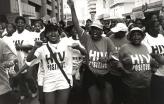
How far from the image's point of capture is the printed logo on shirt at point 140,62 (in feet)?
18.3

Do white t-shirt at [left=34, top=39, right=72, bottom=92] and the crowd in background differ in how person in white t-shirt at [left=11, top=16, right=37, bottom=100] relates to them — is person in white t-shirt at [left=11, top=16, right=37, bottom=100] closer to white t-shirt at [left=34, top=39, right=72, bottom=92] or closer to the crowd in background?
the crowd in background

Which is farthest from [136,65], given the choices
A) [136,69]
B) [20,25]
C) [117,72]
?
[20,25]

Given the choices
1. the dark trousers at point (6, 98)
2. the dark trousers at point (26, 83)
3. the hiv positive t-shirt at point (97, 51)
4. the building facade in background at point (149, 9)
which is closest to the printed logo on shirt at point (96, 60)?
the hiv positive t-shirt at point (97, 51)

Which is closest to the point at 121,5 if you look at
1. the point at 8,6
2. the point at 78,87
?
the point at 8,6

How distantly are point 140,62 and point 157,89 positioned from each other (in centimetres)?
82

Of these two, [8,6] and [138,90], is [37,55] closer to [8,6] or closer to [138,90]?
[138,90]

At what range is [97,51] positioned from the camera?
610 centimetres

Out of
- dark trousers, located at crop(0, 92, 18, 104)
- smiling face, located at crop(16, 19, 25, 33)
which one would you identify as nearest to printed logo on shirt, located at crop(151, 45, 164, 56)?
dark trousers, located at crop(0, 92, 18, 104)

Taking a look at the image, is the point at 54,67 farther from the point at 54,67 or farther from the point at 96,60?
the point at 96,60

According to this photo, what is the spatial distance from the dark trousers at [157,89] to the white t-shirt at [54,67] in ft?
4.78

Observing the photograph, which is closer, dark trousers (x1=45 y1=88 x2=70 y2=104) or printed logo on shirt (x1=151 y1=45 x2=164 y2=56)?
dark trousers (x1=45 y1=88 x2=70 y2=104)

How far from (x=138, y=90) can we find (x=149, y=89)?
0.23m

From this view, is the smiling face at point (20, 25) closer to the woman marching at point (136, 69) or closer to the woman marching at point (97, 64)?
the woman marching at point (97, 64)

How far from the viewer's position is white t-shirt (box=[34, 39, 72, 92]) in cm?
562
